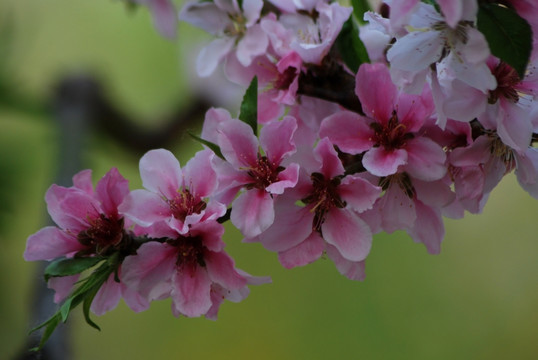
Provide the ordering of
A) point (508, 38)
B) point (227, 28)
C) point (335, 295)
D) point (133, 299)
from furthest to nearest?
1. point (335, 295)
2. point (227, 28)
3. point (133, 299)
4. point (508, 38)

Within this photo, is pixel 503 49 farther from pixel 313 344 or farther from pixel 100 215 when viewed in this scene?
pixel 313 344

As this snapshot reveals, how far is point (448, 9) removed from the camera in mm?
352

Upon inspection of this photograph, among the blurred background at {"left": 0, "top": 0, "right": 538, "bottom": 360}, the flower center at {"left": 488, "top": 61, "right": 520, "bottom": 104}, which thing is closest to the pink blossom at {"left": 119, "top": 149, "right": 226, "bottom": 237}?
the flower center at {"left": 488, "top": 61, "right": 520, "bottom": 104}

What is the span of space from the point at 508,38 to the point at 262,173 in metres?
0.18

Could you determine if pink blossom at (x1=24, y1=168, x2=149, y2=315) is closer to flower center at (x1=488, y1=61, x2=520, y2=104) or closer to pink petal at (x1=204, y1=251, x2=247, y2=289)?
pink petal at (x1=204, y1=251, x2=247, y2=289)

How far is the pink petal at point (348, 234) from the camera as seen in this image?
Result: 427 millimetres

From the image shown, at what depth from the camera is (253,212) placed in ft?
1.35

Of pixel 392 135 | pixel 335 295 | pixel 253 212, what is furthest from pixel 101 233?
pixel 335 295

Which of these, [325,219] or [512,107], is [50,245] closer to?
[325,219]

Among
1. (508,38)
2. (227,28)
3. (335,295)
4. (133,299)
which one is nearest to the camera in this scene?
(508,38)

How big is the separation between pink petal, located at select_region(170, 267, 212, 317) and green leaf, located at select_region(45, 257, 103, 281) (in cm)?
6

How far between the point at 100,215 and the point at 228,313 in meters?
1.70

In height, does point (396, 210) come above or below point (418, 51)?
below

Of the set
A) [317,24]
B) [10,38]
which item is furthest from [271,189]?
[10,38]
